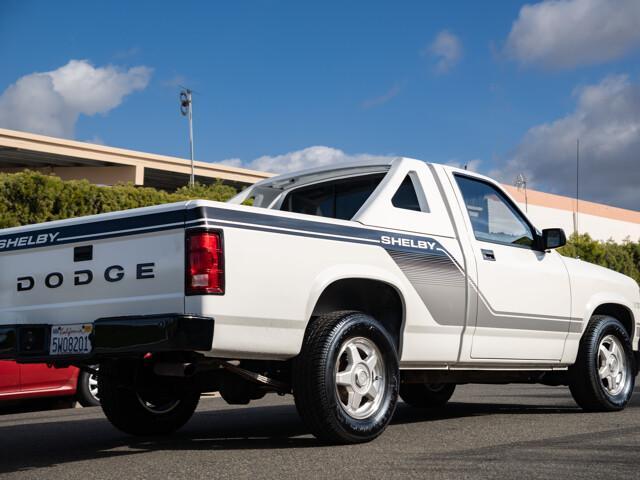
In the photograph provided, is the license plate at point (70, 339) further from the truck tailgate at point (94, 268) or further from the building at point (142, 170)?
the building at point (142, 170)

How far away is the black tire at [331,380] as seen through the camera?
19.1 feet

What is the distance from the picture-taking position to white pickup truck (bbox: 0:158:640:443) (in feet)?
18.1

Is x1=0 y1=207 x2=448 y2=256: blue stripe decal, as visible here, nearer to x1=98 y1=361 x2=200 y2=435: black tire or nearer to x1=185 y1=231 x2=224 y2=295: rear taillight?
x1=185 y1=231 x2=224 y2=295: rear taillight

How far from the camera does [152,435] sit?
23.7ft

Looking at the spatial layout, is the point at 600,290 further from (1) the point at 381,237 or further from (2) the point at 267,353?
(2) the point at 267,353

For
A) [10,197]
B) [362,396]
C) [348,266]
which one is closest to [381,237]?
[348,266]

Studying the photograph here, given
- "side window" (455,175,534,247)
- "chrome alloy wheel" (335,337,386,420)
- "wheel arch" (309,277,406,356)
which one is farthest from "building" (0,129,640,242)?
"chrome alloy wheel" (335,337,386,420)

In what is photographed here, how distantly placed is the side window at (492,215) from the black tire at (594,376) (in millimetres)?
1135

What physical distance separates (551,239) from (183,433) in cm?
349

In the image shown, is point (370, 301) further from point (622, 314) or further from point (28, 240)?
point (622, 314)

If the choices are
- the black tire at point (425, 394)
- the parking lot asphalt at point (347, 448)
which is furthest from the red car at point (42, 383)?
the black tire at point (425, 394)

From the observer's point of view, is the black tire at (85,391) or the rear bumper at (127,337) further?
the black tire at (85,391)

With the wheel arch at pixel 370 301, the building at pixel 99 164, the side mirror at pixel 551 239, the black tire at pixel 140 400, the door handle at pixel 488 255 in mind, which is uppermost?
the building at pixel 99 164

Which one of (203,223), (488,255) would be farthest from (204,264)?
(488,255)
